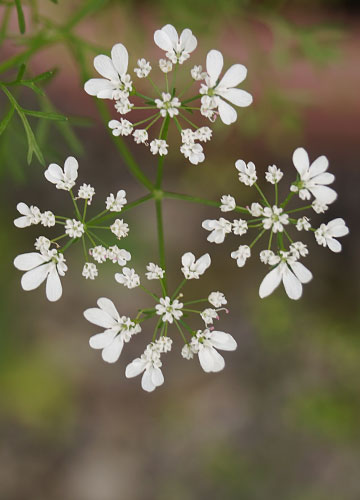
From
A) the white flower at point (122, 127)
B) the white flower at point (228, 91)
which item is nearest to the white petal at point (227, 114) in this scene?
the white flower at point (228, 91)

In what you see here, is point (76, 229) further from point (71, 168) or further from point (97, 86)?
point (97, 86)

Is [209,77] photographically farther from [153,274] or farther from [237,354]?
[237,354]

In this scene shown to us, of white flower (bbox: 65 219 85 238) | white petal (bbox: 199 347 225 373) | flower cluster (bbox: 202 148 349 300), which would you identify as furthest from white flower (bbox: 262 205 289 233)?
white flower (bbox: 65 219 85 238)

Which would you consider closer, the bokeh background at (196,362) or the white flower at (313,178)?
the white flower at (313,178)

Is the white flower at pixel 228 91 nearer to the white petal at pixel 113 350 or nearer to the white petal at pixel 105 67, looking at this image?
the white petal at pixel 105 67

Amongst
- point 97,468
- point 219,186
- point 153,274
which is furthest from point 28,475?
point 153,274

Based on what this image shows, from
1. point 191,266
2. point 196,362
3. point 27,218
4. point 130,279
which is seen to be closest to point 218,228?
point 191,266
